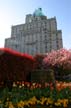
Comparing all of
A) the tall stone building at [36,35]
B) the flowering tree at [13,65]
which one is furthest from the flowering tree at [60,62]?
the tall stone building at [36,35]

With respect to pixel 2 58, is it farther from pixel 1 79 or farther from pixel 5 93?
pixel 5 93

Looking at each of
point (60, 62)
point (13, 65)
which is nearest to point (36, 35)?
point (60, 62)

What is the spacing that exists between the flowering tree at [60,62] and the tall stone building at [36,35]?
7213 centimetres

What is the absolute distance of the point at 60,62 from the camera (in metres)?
32.1

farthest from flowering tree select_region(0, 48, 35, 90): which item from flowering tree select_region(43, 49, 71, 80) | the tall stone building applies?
the tall stone building

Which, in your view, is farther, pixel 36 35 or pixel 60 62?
pixel 36 35

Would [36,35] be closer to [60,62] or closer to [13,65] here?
[60,62]

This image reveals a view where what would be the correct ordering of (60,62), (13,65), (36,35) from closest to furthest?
(13,65), (60,62), (36,35)

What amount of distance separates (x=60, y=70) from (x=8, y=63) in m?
24.1

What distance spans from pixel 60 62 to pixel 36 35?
A: 273 ft

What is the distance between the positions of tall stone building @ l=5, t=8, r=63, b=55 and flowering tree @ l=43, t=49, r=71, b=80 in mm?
72134

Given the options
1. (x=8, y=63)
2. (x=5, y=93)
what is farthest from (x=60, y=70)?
(x=5, y=93)

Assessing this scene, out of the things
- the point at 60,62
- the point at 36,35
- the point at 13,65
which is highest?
the point at 36,35

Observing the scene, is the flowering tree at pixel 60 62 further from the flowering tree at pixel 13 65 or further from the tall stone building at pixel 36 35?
the tall stone building at pixel 36 35
